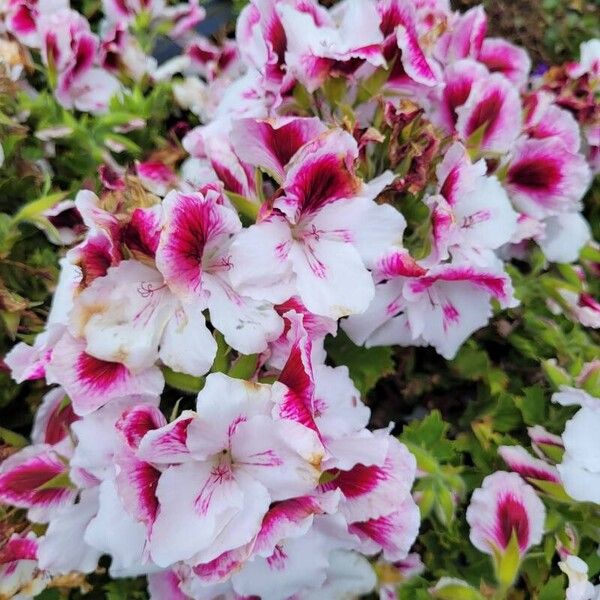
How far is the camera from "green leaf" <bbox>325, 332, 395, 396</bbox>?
876 mm

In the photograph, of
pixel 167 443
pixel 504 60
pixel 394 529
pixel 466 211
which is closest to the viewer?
pixel 167 443


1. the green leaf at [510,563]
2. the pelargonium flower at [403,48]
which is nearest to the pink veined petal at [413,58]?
the pelargonium flower at [403,48]

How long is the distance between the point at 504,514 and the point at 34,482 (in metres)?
0.49

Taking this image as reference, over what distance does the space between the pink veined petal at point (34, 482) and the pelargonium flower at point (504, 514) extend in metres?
0.43

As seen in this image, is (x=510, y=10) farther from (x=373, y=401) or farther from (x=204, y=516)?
(x=204, y=516)

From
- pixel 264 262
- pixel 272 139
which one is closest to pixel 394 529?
pixel 264 262

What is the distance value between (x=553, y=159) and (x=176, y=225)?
52cm

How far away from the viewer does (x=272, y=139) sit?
675 millimetres

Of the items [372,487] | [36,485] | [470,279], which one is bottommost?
[36,485]

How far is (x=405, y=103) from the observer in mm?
758

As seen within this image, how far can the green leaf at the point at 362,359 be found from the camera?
2.88 ft

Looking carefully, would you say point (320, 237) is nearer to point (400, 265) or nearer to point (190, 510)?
point (400, 265)

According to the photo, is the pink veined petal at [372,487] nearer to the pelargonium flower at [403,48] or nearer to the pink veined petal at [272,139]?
the pink veined petal at [272,139]

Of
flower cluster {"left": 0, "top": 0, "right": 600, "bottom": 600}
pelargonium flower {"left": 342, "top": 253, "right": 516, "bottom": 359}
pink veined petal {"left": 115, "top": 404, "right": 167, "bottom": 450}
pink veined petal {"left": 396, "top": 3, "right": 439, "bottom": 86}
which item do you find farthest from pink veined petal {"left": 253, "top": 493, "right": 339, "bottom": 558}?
pink veined petal {"left": 396, "top": 3, "right": 439, "bottom": 86}
